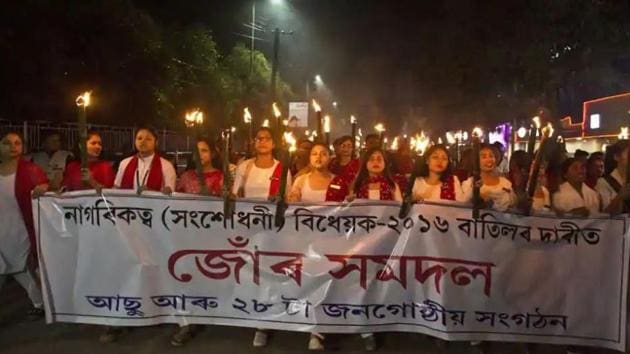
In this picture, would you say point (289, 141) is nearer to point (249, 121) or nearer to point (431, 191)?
point (431, 191)

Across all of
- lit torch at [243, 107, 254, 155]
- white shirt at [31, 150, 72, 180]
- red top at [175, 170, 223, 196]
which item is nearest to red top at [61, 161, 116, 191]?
red top at [175, 170, 223, 196]

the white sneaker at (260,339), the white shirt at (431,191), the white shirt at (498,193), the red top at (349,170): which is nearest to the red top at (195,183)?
the red top at (349,170)

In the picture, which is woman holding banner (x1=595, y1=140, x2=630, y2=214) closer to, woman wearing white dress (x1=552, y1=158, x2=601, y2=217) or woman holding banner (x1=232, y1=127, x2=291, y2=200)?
woman wearing white dress (x1=552, y1=158, x2=601, y2=217)

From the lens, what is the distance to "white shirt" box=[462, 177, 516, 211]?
17.4 feet

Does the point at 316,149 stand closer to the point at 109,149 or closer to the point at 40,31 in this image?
the point at 40,31

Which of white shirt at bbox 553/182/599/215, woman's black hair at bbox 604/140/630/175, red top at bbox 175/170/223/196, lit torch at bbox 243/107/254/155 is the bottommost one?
white shirt at bbox 553/182/599/215

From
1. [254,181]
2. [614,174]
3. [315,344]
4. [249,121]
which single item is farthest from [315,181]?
[614,174]

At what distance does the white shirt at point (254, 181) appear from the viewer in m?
5.81

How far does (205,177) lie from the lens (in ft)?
19.5

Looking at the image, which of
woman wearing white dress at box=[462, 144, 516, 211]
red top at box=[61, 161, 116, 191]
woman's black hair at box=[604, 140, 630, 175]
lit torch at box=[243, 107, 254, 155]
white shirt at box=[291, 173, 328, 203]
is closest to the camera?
woman wearing white dress at box=[462, 144, 516, 211]

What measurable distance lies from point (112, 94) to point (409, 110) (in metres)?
21.8

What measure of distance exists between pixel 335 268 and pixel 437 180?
1213mm

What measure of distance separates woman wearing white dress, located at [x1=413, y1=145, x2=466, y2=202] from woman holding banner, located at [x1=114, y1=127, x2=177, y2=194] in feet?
6.86

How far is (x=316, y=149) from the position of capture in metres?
5.85
